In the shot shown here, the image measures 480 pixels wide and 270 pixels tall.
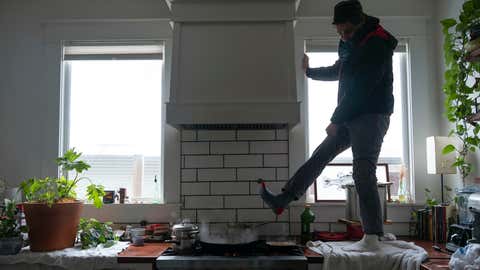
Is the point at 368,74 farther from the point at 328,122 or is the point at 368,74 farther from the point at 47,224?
the point at 47,224

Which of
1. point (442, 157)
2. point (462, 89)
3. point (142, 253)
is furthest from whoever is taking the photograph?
point (442, 157)

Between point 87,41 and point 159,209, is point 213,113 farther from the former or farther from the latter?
point 87,41

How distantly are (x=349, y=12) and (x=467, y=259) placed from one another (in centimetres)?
115

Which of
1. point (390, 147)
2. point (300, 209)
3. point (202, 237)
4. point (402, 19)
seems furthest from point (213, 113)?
point (402, 19)

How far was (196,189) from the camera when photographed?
2582 millimetres

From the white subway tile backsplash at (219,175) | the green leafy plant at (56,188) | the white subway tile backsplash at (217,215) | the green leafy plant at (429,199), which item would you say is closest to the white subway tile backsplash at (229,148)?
the white subway tile backsplash at (219,175)

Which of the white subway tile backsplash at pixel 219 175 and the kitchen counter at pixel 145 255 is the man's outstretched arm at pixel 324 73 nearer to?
the white subway tile backsplash at pixel 219 175

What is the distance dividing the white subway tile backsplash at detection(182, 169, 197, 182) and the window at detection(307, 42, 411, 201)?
28.8 inches

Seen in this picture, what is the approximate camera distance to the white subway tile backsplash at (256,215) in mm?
2547

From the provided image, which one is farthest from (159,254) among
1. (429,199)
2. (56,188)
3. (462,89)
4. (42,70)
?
(462,89)

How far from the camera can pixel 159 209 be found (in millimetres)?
2580

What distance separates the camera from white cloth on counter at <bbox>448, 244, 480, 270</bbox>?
1.58 metres

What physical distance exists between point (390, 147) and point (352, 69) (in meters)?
0.88

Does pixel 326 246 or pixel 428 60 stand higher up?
pixel 428 60
